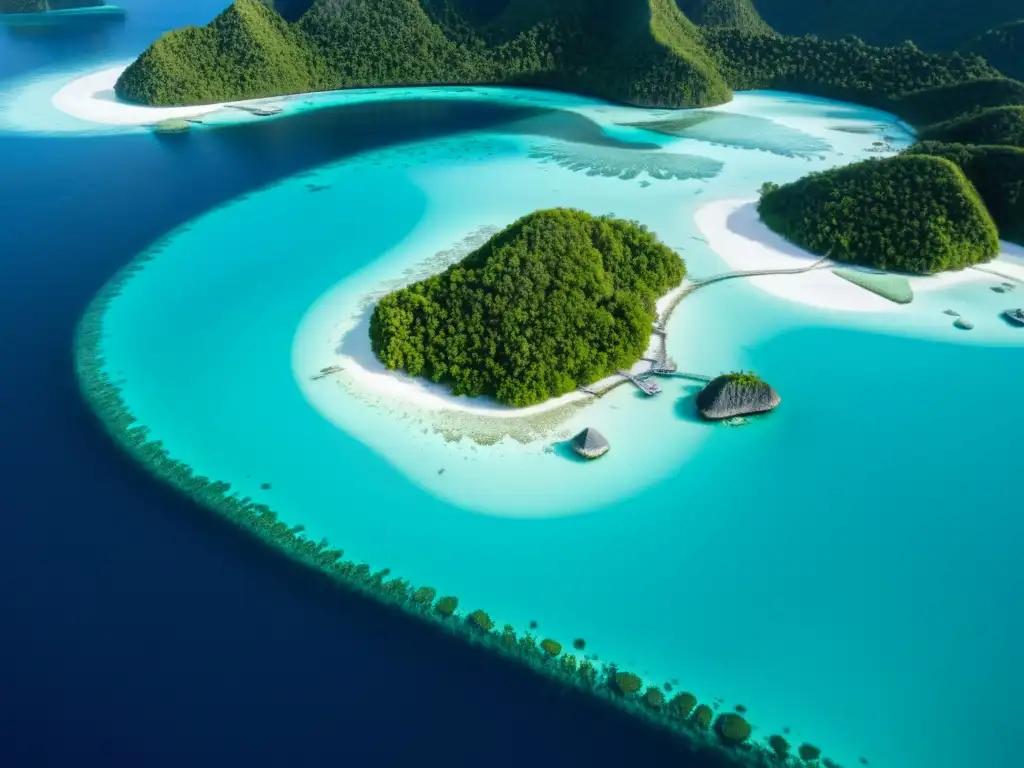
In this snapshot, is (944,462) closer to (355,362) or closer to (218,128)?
(355,362)

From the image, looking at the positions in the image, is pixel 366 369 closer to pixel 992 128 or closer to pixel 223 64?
pixel 992 128

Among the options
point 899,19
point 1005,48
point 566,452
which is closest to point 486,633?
point 566,452

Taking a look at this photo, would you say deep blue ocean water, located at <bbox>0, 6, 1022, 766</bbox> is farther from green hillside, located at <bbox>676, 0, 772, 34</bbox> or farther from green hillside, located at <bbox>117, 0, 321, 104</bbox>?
green hillside, located at <bbox>676, 0, 772, 34</bbox>

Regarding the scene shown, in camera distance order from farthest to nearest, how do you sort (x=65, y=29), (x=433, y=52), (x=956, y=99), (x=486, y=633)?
(x=65, y=29)
(x=433, y=52)
(x=956, y=99)
(x=486, y=633)

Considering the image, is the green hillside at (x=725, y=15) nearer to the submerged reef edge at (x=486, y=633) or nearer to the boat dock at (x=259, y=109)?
the boat dock at (x=259, y=109)

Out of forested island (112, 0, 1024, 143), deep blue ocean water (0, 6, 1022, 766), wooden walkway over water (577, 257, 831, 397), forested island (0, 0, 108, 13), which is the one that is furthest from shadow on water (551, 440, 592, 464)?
forested island (0, 0, 108, 13)

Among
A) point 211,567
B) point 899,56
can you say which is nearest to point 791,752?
point 211,567
